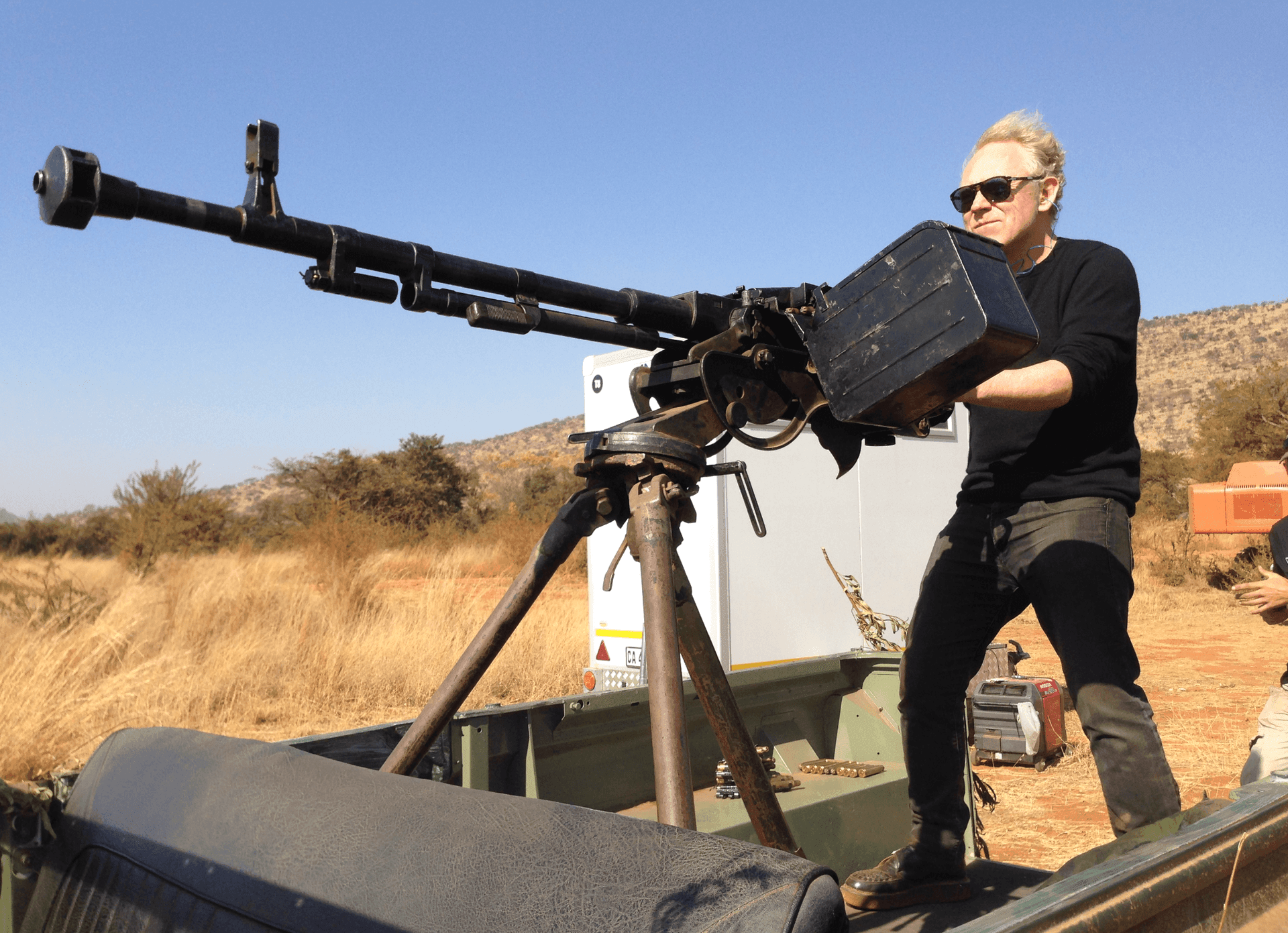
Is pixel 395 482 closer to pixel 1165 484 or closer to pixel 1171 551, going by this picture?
pixel 1171 551

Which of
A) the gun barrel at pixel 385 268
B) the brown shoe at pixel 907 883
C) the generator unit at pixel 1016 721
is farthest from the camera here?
the generator unit at pixel 1016 721

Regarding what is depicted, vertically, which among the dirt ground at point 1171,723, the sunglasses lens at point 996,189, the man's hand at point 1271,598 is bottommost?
the dirt ground at point 1171,723

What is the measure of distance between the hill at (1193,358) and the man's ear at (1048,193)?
4199 cm

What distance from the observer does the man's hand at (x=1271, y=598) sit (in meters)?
4.36

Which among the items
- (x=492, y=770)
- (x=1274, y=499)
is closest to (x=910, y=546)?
(x=492, y=770)

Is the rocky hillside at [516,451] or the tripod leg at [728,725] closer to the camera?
the tripod leg at [728,725]

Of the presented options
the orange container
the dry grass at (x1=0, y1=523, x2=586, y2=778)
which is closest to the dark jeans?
the dry grass at (x1=0, y1=523, x2=586, y2=778)

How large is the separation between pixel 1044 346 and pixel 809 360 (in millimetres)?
702

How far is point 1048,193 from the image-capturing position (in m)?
2.64

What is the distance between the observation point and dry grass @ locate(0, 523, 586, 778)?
244 inches

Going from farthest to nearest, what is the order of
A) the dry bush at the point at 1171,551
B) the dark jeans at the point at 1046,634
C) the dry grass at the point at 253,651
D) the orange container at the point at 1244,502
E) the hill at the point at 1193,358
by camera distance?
the hill at the point at 1193,358 → the dry bush at the point at 1171,551 → the orange container at the point at 1244,502 → the dry grass at the point at 253,651 → the dark jeans at the point at 1046,634

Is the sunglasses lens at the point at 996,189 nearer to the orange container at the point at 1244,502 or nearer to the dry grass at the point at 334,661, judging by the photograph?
the dry grass at the point at 334,661

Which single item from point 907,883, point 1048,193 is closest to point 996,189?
point 1048,193

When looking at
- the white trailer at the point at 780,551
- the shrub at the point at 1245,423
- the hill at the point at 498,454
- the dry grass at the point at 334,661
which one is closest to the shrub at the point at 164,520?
the dry grass at the point at 334,661
